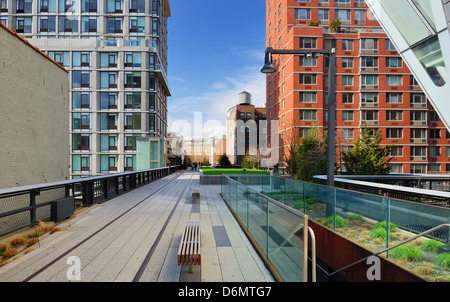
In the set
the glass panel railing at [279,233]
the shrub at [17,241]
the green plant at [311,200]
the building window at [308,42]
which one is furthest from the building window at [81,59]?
the glass panel railing at [279,233]

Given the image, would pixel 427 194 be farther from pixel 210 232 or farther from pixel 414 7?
pixel 414 7

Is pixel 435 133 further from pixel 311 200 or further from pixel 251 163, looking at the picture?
pixel 311 200

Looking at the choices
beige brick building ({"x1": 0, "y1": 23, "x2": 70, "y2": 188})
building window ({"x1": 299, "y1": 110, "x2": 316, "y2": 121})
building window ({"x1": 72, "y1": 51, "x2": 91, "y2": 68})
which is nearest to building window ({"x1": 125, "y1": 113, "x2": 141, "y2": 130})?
building window ({"x1": 72, "y1": 51, "x2": 91, "y2": 68})

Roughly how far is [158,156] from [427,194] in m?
27.6

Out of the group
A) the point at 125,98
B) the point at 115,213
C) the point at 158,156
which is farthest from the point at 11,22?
the point at 115,213

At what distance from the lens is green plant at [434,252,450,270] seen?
476cm

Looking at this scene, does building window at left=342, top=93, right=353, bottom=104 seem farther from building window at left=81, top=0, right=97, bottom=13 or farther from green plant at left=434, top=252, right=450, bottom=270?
building window at left=81, top=0, right=97, bottom=13

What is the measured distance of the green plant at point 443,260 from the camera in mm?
4760

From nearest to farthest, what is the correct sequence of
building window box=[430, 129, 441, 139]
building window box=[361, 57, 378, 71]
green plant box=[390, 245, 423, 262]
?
green plant box=[390, 245, 423, 262] → building window box=[361, 57, 378, 71] → building window box=[430, 129, 441, 139]

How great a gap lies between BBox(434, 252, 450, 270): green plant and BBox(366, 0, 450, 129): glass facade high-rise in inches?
294

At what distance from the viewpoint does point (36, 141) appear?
538 inches

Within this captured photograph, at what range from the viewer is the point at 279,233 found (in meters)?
4.16

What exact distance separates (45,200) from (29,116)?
8.53m

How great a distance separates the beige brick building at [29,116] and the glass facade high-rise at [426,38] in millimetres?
18742
